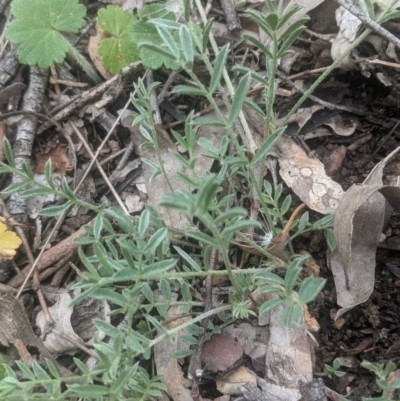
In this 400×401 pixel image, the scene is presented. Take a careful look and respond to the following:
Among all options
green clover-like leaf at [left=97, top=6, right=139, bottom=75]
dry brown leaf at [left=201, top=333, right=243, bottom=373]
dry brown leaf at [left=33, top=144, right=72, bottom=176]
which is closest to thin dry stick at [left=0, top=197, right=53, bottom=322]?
dry brown leaf at [left=33, top=144, right=72, bottom=176]

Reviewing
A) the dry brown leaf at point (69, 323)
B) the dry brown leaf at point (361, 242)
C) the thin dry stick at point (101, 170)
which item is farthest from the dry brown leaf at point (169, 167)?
the dry brown leaf at point (361, 242)

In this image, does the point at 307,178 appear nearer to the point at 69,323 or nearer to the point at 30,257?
the point at 69,323

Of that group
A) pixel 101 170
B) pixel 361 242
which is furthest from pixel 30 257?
pixel 361 242

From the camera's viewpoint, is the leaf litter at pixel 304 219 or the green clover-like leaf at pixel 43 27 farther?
the green clover-like leaf at pixel 43 27

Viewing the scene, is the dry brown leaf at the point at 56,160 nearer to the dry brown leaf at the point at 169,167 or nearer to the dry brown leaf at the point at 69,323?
the dry brown leaf at the point at 169,167

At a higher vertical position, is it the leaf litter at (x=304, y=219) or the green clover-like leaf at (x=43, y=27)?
the green clover-like leaf at (x=43, y=27)

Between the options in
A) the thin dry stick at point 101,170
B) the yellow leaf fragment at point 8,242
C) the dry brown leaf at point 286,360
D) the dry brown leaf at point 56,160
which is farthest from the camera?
the dry brown leaf at point 56,160

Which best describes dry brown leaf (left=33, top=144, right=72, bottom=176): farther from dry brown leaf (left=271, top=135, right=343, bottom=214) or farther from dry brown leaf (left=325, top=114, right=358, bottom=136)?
dry brown leaf (left=325, top=114, right=358, bottom=136)
